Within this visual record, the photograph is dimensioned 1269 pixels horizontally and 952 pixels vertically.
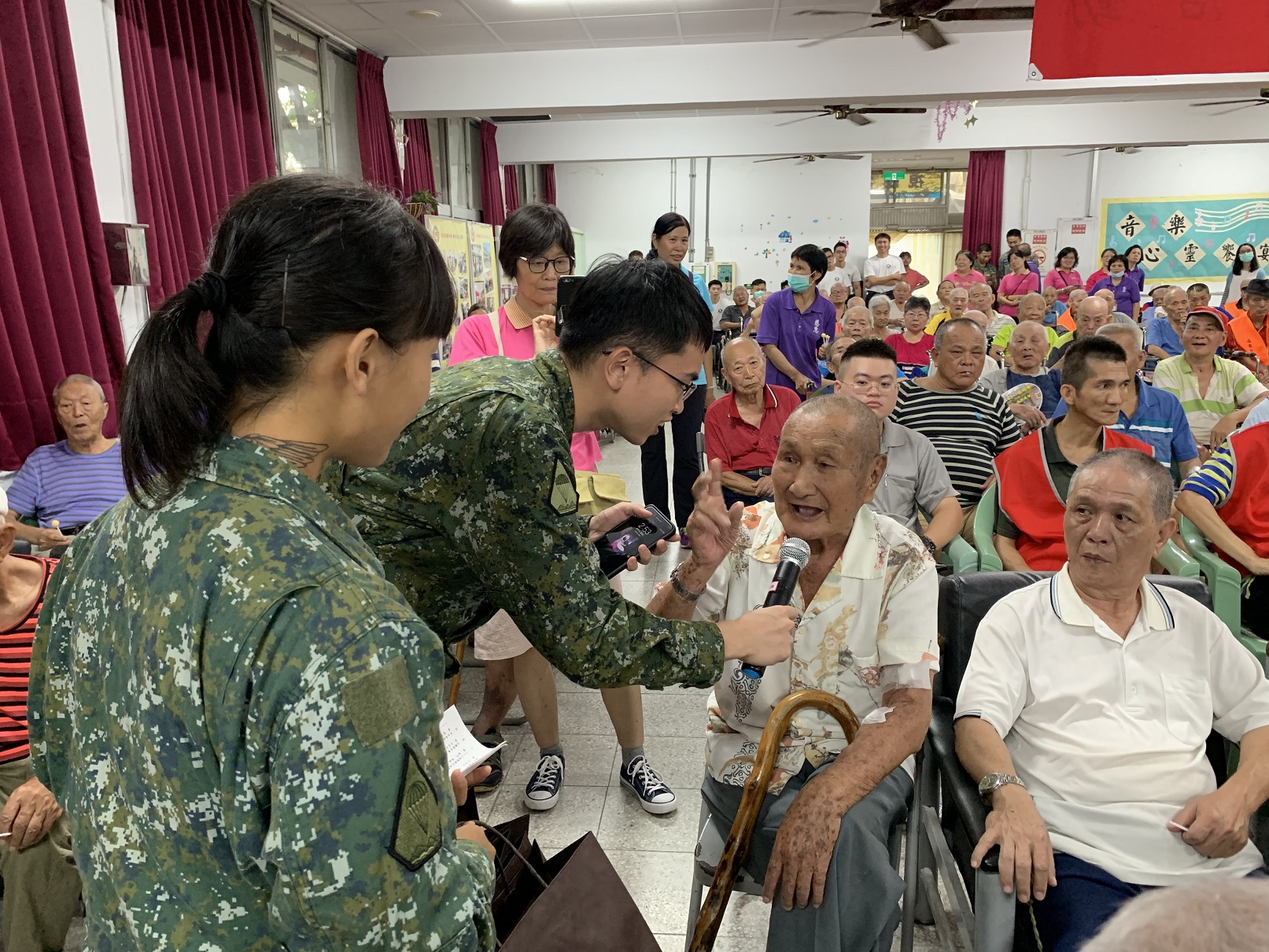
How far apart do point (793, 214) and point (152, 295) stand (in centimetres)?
1085

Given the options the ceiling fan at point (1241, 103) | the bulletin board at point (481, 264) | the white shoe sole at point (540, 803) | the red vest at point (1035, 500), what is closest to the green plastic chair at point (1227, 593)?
the red vest at point (1035, 500)

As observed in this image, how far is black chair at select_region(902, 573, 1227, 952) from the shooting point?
1.53 m

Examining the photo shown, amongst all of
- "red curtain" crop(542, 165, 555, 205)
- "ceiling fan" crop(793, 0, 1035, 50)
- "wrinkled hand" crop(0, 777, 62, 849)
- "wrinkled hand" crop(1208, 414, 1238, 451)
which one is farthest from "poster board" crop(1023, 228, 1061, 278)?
"wrinkled hand" crop(0, 777, 62, 849)

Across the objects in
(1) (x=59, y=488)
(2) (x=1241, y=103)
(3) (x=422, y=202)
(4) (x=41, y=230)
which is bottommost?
(1) (x=59, y=488)

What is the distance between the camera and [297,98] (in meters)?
6.43

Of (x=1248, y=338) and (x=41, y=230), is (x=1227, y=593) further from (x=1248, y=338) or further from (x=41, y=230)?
(x=41, y=230)

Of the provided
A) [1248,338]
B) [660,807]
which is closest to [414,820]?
[660,807]

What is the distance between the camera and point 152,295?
14.7ft

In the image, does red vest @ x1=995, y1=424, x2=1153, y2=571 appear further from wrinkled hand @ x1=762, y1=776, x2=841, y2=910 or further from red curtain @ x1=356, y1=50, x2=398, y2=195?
red curtain @ x1=356, y1=50, x2=398, y2=195

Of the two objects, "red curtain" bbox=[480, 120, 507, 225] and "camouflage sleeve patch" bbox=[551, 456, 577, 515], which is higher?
"red curtain" bbox=[480, 120, 507, 225]

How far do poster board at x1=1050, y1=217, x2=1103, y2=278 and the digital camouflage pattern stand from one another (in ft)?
49.7

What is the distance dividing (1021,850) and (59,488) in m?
3.69

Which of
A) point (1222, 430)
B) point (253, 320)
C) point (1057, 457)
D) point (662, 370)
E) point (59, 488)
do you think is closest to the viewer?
point (253, 320)

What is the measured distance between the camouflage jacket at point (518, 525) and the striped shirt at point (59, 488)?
9.12 ft
